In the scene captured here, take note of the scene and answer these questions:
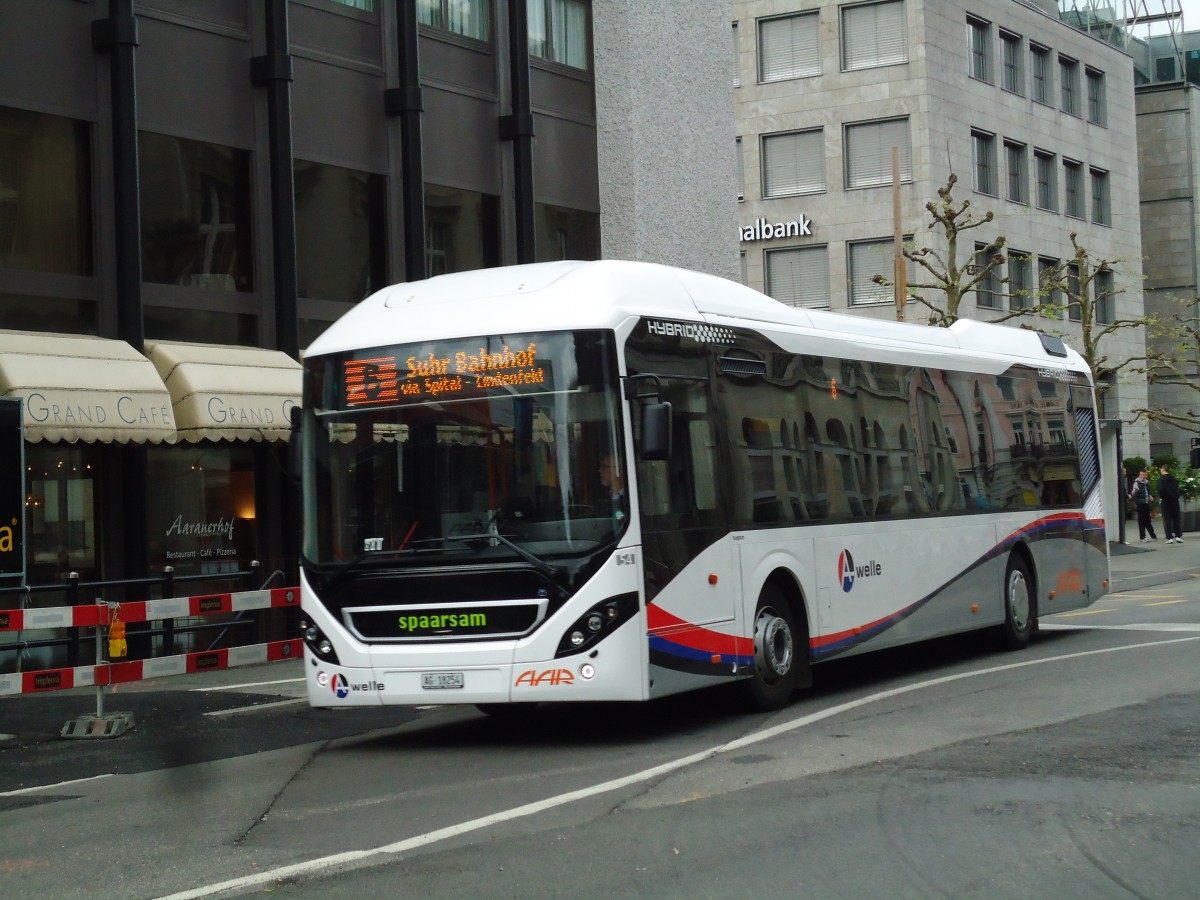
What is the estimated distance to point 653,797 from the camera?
324 inches

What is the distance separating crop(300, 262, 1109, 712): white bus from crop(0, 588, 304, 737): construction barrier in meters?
2.38

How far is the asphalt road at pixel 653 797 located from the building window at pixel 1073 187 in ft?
157

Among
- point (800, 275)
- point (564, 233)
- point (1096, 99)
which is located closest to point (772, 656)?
point (564, 233)

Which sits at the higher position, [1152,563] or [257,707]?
[1152,563]

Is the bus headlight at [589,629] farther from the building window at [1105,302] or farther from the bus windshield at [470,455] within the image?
the building window at [1105,302]

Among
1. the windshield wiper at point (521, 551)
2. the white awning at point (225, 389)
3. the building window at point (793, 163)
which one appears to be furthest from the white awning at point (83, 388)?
the building window at point (793, 163)

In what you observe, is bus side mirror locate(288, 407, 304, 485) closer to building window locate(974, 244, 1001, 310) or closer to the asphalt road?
the asphalt road

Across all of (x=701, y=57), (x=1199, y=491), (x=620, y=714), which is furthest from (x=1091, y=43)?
(x=620, y=714)

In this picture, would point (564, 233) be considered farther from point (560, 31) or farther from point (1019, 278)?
point (1019, 278)

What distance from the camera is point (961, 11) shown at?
175 feet

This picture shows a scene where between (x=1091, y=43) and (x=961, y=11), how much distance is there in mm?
9824

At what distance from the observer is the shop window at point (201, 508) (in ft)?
61.9

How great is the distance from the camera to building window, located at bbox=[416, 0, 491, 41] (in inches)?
893

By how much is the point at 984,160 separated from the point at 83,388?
42.1 meters
